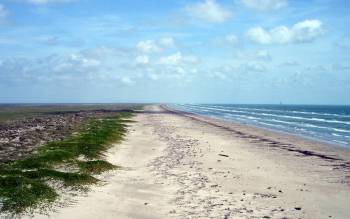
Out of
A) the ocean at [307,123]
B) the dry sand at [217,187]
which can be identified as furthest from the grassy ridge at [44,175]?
the ocean at [307,123]

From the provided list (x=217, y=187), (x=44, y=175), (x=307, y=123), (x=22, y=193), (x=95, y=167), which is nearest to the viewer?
(x=22, y=193)

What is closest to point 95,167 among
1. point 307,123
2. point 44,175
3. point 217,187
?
point 44,175

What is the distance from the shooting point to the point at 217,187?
13.2m

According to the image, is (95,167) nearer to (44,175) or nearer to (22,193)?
(44,175)

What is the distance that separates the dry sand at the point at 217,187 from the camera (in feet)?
33.8

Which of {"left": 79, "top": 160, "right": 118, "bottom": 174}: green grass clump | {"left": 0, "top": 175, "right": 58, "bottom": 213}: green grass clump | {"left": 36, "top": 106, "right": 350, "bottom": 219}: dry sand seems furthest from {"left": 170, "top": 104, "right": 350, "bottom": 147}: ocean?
{"left": 0, "top": 175, "right": 58, "bottom": 213}: green grass clump

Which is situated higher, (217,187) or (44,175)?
(44,175)

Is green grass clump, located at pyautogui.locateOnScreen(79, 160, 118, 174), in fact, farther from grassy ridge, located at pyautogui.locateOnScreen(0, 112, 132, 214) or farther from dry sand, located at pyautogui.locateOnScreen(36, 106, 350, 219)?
dry sand, located at pyautogui.locateOnScreen(36, 106, 350, 219)

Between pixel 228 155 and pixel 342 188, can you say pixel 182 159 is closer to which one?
pixel 228 155

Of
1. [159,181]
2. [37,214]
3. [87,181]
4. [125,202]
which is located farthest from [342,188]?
[37,214]

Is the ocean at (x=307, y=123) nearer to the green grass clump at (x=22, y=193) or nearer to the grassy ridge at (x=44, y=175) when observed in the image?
the grassy ridge at (x=44, y=175)

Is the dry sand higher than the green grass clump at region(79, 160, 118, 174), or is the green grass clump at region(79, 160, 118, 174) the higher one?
the green grass clump at region(79, 160, 118, 174)

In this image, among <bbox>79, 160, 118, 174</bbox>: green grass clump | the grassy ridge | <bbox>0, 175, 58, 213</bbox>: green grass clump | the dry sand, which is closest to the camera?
<bbox>0, 175, 58, 213</bbox>: green grass clump

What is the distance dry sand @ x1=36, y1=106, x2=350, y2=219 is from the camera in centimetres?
1029
